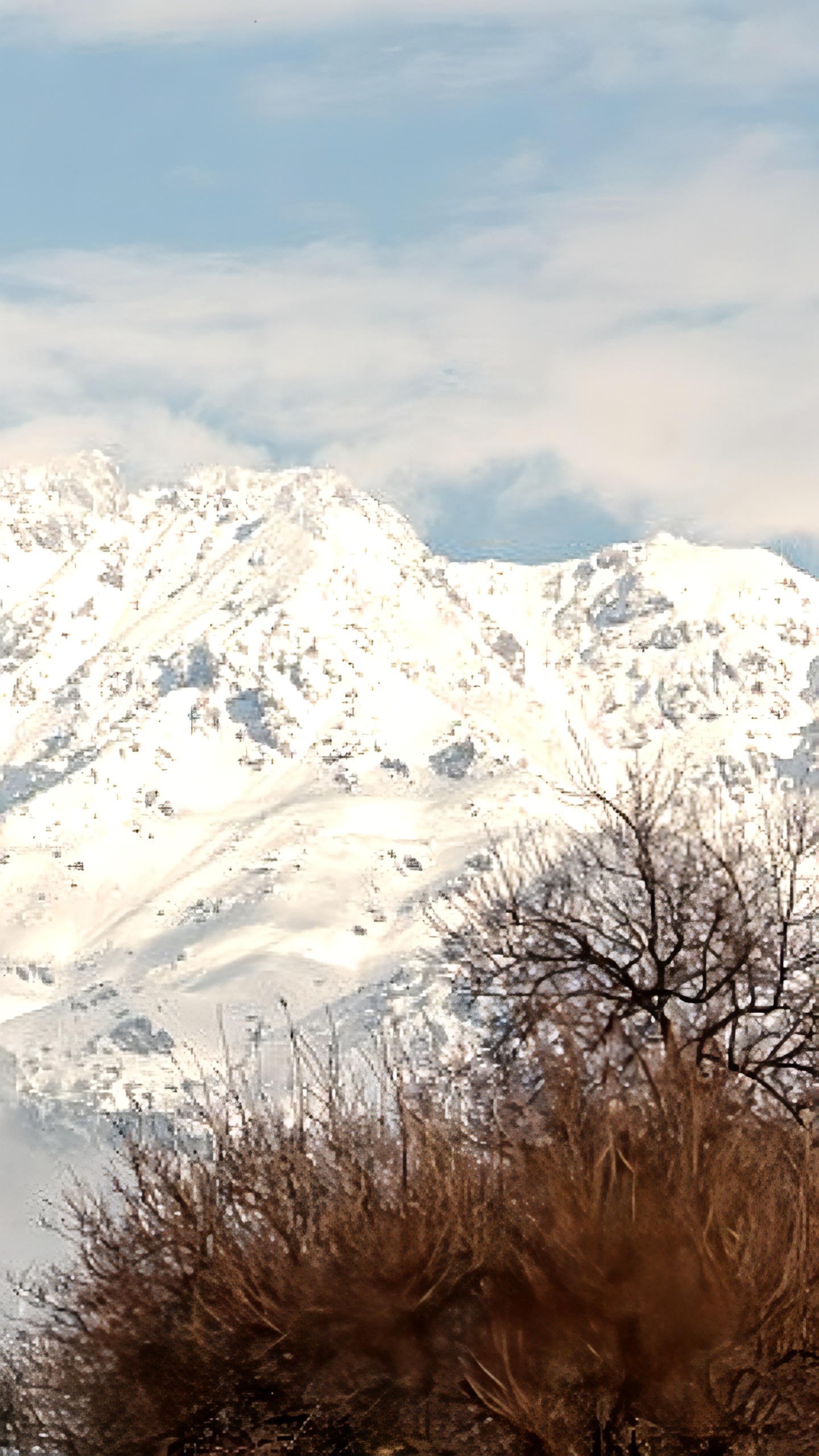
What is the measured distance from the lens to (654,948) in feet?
87.7

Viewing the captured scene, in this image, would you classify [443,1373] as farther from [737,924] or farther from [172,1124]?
[737,924]

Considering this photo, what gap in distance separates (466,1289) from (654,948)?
665cm

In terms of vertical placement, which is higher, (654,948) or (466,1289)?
(654,948)

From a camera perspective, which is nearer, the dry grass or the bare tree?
the dry grass

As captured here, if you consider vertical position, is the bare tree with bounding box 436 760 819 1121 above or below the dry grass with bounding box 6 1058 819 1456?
above

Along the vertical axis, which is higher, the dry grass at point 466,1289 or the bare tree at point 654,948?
the bare tree at point 654,948

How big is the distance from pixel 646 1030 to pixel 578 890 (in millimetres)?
2225

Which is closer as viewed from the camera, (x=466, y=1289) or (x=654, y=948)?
(x=466, y=1289)

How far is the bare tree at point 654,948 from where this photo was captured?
2619 centimetres

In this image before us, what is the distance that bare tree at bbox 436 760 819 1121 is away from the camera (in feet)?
85.9

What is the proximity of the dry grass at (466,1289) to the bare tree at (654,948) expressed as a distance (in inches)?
97.9

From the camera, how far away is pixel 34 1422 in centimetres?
2800

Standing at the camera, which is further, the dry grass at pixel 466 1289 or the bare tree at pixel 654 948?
the bare tree at pixel 654 948

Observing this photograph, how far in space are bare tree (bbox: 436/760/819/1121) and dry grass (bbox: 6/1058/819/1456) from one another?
97.9 inches
